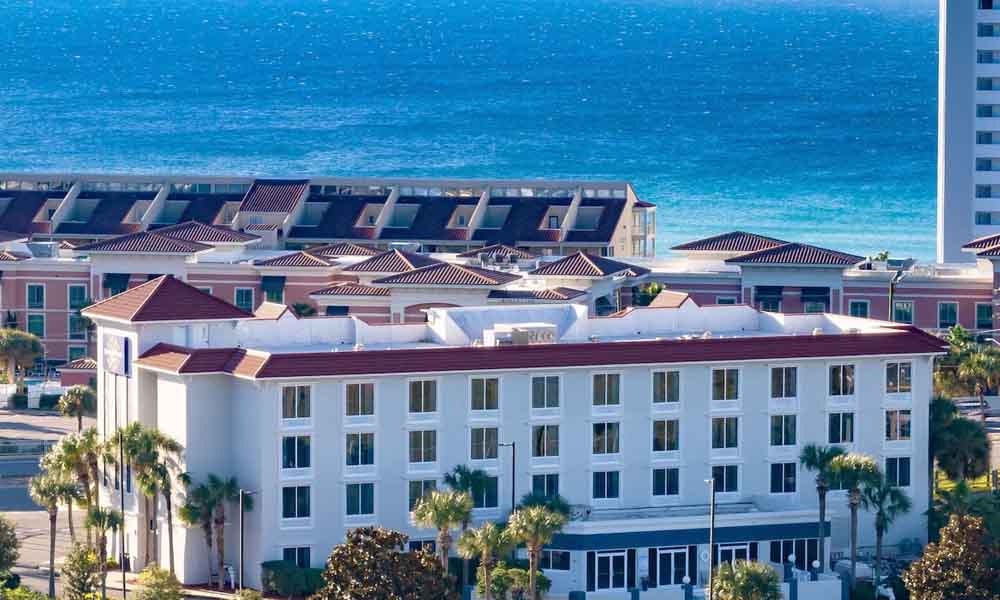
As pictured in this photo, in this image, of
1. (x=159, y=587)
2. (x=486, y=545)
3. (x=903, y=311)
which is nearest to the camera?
(x=159, y=587)

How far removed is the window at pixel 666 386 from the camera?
332 feet

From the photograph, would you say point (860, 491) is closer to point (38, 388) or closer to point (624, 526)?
point (624, 526)

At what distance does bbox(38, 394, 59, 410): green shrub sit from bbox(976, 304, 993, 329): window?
47193 millimetres

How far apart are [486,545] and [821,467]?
15741 millimetres

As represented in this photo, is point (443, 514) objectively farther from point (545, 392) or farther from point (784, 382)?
point (784, 382)

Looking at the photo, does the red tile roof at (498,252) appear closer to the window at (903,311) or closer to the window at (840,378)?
the window at (903,311)

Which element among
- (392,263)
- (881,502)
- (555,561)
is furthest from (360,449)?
(392,263)

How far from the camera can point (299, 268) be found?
149 m

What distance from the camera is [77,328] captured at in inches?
6058

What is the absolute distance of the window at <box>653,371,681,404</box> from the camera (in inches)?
3986

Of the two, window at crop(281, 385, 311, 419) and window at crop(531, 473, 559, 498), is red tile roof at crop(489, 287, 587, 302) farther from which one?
window at crop(281, 385, 311, 419)

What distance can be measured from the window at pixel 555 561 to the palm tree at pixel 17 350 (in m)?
53.3

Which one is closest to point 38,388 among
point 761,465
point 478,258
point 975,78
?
point 478,258

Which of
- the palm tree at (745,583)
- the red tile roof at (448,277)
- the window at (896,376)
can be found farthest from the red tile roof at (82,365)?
the palm tree at (745,583)
